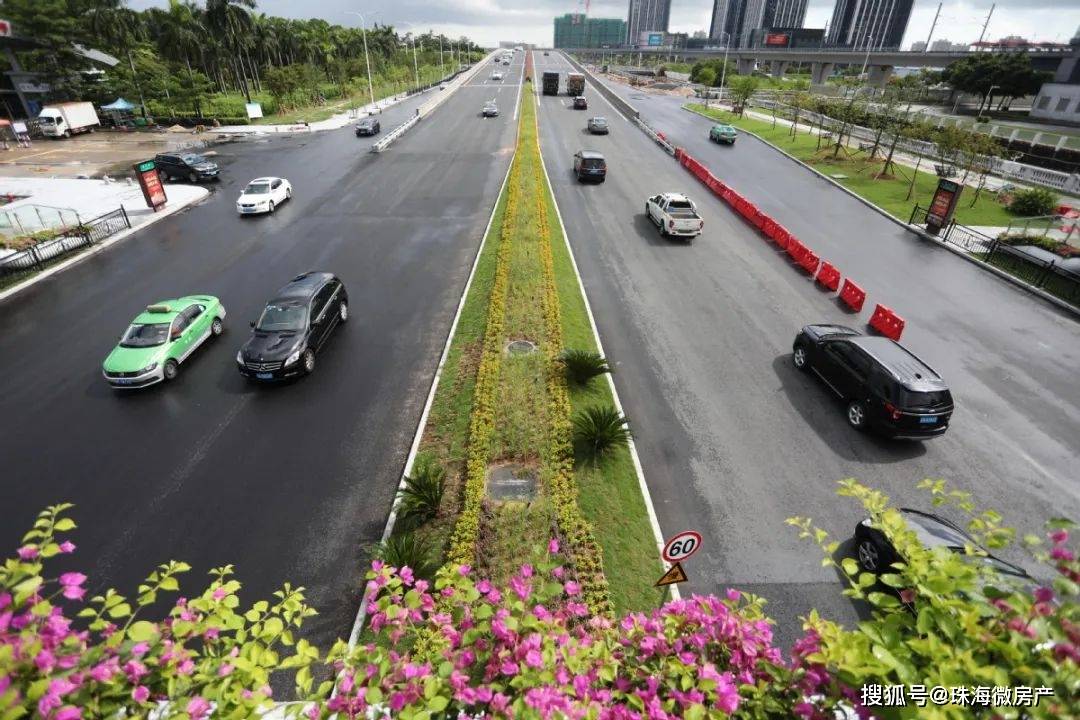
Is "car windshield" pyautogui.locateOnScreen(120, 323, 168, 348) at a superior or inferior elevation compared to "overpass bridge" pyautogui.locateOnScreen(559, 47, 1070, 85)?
inferior

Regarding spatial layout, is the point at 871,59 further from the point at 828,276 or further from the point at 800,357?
the point at 800,357

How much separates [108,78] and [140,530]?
70.3m

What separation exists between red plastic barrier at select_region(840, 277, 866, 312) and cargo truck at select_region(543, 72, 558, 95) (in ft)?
235

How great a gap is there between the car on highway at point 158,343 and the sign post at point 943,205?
105 ft

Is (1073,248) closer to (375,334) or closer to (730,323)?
(730,323)

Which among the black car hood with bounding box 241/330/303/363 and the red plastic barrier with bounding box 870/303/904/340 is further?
the red plastic barrier with bounding box 870/303/904/340

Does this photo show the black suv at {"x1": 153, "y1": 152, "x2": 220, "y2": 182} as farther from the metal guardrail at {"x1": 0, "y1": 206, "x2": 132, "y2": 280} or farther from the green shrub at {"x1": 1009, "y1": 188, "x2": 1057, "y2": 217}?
the green shrub at {"x1": 1009, "y1": 188, "x2": 1057, "y2": 217}

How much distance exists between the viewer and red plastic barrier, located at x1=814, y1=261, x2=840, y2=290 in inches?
789

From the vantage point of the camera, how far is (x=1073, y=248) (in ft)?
75.8

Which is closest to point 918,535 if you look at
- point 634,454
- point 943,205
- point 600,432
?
point 634,454

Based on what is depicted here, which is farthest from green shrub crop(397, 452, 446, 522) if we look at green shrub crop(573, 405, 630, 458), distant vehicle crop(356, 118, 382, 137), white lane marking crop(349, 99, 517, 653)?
distant vehicle crop(356, 118, 382, 137)

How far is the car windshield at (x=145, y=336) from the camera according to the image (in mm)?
14744

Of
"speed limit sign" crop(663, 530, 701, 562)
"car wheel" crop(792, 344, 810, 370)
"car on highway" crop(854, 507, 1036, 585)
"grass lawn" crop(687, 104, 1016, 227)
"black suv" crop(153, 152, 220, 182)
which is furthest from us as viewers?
"black suv" crop(153, 152, 220, 182)

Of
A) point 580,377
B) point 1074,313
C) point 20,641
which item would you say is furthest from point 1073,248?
point 20,641
